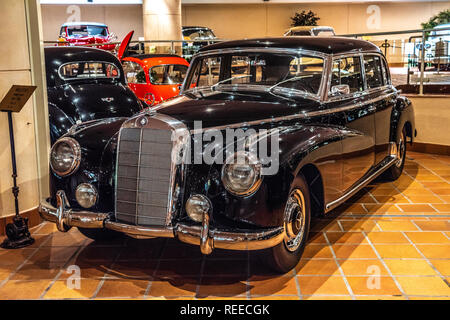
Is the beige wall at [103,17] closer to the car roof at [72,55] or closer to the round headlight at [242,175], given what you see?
the car roof at [72,55]

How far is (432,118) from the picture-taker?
26.0 ft

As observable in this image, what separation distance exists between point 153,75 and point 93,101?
334cm

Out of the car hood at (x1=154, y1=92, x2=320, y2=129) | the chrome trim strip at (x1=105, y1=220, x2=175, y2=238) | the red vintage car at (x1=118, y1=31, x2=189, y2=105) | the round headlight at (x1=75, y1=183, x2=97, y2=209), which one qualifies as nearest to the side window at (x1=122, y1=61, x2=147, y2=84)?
the red vintage car at (x1=118, y1=31, x2=189, y2=105)

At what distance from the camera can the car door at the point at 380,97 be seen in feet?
17.6

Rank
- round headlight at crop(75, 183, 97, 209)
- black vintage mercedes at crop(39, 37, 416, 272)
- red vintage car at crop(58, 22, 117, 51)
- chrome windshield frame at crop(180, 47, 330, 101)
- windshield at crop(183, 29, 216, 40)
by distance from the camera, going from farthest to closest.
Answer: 1. windshield at crop(183, 29, 216, 40)
2. red vintage car at crop(58, 22, 117, 51)
3. chrome windshield frame at crop(180, 47, 330, 101)
4. round headlight at crop(75, 183, 97, 209)
5. black vintage mercedes at crop(39, 37, 416, 272)

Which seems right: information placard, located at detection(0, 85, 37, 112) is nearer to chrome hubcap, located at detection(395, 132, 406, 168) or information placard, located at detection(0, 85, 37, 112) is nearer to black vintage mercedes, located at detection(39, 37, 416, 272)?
black vintage mercedes, located at detection(39, 37, 416, 272)

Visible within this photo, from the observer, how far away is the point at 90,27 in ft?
62.4

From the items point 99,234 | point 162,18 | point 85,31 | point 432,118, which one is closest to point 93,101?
point 99,234

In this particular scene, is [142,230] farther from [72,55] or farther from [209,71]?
[72,55]

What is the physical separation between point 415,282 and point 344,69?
2.14 m

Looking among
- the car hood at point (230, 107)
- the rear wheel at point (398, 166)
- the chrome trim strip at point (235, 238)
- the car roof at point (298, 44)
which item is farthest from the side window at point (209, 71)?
the rear wheel at point (398, 166)

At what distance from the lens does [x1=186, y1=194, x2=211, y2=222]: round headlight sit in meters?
3.38

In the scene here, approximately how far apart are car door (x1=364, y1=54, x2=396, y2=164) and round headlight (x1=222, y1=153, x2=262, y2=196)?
8.13ft
